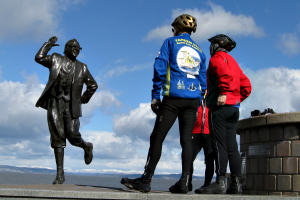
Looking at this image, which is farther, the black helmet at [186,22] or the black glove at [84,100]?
the black glove at [84,100]

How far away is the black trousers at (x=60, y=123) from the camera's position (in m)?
6.86

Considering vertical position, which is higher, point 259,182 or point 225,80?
point 225,80

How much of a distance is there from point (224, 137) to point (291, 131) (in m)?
3.61

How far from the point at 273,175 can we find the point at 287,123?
3.92 ft

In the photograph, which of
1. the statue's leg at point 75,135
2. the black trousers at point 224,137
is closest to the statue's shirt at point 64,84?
the statue's leg at point 75,135

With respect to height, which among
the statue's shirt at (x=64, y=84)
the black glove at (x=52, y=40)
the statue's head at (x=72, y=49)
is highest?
the black glove at (x=52, y=40)

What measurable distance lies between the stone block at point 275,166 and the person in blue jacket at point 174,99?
4270 mm

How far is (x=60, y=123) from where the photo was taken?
6.89m

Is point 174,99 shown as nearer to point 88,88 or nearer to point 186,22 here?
point 186,22

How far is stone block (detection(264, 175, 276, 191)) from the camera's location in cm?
875

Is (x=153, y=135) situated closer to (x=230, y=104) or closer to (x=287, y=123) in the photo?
(x=230, y=104)

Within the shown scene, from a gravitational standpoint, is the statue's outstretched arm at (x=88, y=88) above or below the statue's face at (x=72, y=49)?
below

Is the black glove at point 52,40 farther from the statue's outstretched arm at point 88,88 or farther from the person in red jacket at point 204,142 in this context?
the person in red jacket at point 204,142

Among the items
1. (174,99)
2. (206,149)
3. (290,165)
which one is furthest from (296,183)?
(174,99)
